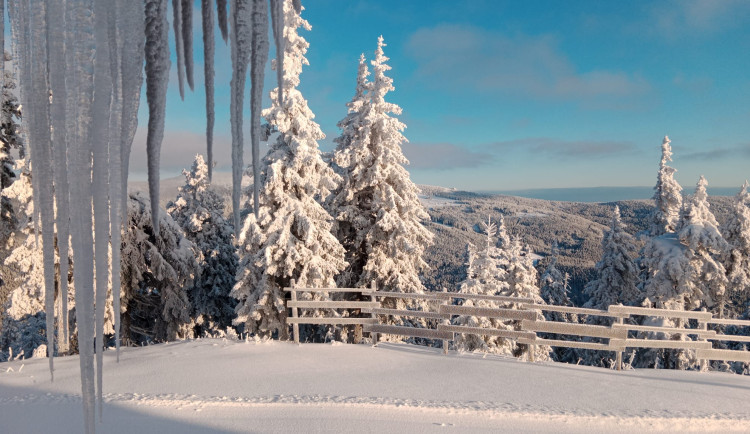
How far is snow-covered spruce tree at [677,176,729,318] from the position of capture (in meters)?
19.3

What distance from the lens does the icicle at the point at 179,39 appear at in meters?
1.41

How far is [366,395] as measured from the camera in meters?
6.42

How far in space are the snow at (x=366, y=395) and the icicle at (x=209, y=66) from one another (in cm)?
477

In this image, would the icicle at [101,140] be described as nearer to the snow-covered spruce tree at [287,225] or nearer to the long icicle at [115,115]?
the long icicle at [115,115]

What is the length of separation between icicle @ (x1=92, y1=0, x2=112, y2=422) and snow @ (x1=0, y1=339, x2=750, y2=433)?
4.74m

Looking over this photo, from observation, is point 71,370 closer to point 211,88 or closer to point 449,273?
point 211,88

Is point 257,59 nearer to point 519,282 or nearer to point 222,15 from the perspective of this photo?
point 222,15

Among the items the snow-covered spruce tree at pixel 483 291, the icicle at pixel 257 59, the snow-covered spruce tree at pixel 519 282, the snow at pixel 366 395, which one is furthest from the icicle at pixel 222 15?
the snow-covered spruce tree at pixel 519 282

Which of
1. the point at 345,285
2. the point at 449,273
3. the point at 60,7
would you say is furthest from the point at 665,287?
the point at 449,273

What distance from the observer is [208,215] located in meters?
20.9

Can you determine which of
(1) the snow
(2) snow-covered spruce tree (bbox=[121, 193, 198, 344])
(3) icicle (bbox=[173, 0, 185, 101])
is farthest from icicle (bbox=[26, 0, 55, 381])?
(2) snow-covered spruce tree (bbox=[121, 193, 198, 344])

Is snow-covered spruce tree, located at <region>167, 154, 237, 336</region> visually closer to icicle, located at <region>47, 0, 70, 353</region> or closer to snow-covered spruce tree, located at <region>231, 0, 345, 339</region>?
snow-covered spruce tree, located at <region>231, 0, 345, 339</region>

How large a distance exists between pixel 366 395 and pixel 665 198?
23.8 metres

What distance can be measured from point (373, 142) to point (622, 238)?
56.6 ft
